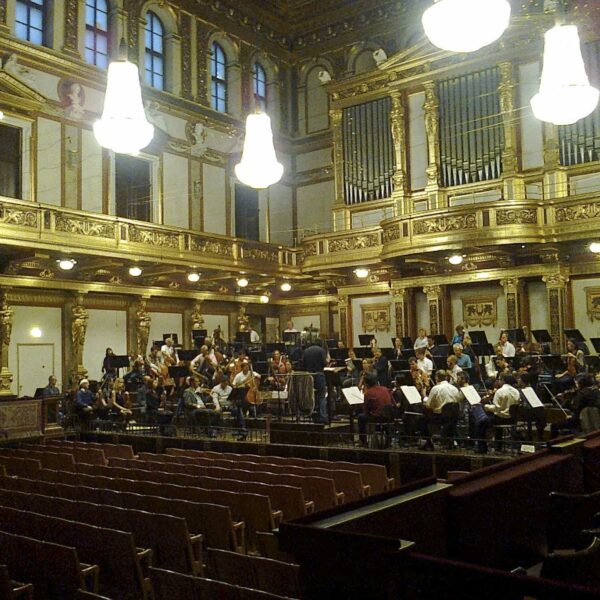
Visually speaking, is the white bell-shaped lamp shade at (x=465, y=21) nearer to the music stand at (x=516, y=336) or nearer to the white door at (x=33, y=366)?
the music stand at (x=516, y=336)

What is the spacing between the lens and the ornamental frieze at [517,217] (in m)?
16.1

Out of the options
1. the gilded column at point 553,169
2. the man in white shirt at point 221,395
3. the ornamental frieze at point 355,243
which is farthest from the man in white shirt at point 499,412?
the ornamental frieze at point 355,243

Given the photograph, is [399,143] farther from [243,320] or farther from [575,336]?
[575,336]

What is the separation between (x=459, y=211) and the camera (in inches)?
653

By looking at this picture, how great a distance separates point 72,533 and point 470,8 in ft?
16.6

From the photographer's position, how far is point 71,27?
17969mm

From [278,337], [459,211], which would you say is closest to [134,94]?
[459,211]

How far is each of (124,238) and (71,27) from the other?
5934 millimetres

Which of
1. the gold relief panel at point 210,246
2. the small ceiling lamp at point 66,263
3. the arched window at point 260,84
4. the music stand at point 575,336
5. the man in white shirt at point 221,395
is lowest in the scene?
the man in white shirt at point 221,395

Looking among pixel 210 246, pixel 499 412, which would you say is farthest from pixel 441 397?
pixel 210 246

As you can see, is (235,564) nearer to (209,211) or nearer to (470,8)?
(470,8)

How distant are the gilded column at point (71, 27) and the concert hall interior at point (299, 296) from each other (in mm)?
58

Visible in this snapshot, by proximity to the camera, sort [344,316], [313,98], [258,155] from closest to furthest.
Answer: [258,155]
[344,316]
[313,98]

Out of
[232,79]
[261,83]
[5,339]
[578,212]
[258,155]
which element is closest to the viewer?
[258,155]
